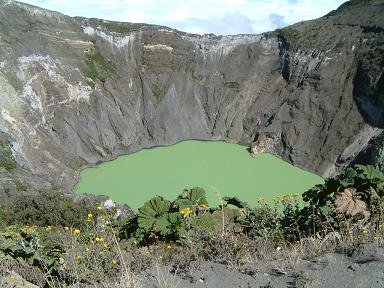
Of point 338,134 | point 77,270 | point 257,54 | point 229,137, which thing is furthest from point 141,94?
point 77,270

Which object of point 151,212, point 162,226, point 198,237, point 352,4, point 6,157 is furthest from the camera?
point 352,4

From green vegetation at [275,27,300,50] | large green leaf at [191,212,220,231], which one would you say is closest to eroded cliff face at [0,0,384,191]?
green vegetation at [275,27,300,50]

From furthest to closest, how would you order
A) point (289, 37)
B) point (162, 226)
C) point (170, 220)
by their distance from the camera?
point (289, 37), point (170, 220), point (162, 226)

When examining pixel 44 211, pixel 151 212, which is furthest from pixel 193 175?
pixel 151 212

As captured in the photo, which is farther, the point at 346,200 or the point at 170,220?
the point at 170,220

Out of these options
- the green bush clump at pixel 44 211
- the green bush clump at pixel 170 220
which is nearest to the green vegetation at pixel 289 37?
the green bush clump at pixel 44 211

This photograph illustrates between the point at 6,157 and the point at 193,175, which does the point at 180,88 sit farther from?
the point at 6,157
